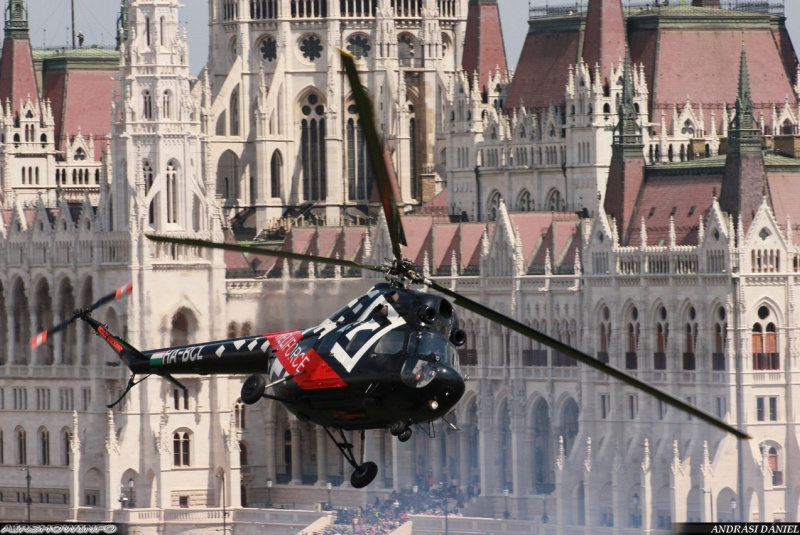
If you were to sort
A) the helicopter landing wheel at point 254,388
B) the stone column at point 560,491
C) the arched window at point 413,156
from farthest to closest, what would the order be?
1. the arched window at point 413,156
2. the stone column at point 560,491
3. the helicopter landing wheel at point 254,388

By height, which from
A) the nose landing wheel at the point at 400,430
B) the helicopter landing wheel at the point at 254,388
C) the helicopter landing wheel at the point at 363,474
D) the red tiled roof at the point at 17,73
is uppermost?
the red tiled roof at the point at 17,73

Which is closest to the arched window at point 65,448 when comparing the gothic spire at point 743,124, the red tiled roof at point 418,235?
the red tiled roof at point 418,235

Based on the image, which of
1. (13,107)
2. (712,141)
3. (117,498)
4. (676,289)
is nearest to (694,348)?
(676,289)

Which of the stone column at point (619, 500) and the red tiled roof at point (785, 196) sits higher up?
the red tiled roof at point (785, 196)

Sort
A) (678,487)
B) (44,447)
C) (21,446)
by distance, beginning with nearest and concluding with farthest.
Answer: (678,487) < (44,447) < (21,446)

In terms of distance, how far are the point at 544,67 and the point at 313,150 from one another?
64.4 ft

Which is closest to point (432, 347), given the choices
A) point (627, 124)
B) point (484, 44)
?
point (627, 124)

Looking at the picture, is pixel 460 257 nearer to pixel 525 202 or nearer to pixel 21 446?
pixel 525 202

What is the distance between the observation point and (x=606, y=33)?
170000 millimetres

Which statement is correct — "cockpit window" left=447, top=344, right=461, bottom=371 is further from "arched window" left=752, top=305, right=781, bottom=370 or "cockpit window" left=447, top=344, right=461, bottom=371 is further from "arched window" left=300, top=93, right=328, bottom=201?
"arched window" left=300, top=93, right=328, bottom=201

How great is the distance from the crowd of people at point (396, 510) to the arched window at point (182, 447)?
9.40 metres

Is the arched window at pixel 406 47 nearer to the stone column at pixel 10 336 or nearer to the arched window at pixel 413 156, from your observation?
the arched window at pixel 413 156

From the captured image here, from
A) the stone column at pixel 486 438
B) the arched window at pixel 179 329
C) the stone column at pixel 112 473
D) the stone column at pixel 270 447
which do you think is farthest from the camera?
the stone column at pixel 270 447

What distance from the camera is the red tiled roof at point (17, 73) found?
19650 centimetres
